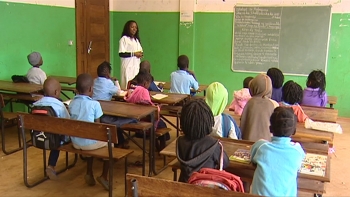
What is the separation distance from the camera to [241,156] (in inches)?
90.6

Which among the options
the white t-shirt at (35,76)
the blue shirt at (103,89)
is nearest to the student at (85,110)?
the blue shirt at (103,89)

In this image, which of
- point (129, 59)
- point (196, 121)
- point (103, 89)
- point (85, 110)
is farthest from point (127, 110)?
point (129, 59)

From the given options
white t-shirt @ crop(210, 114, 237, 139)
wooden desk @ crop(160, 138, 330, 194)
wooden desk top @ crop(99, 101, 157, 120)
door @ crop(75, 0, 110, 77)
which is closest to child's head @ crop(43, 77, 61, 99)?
wooden desk top @ crop(99, 101, 157, 120)

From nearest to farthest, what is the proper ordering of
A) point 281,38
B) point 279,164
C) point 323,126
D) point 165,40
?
1. point 279,164
2. point 323,126
3. point 281,38
4. point 165,40

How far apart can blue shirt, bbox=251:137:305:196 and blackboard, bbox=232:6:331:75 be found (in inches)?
198

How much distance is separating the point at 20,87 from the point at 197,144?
3.24 meters

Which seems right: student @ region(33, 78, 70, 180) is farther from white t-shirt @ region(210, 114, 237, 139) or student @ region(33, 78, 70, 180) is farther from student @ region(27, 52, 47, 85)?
student @ region(27, 52, 47, 85)

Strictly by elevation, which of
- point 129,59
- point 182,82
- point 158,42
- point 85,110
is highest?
point 158,42

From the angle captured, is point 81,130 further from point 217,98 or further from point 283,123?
point 283,123

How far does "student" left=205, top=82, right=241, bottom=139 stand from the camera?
2748mm

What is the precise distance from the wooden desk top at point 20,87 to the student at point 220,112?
8.33ft

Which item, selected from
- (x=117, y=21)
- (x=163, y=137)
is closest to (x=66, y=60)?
(x=117, y=21)

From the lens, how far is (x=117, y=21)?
8.09 metres

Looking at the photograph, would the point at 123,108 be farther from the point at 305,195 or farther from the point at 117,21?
the point at 117,21
